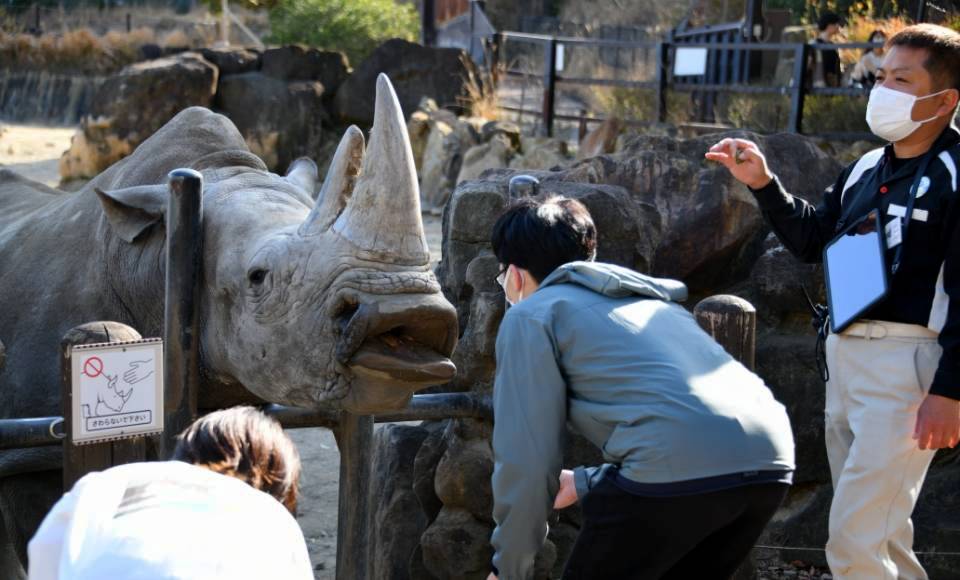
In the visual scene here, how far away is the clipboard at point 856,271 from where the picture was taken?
357 centimetres

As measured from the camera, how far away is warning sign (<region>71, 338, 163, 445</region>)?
3.21 meters

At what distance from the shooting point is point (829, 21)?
42.3 ft

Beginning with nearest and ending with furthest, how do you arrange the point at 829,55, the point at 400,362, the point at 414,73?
the point at 400,362 < the point at 829,55 < the point at 414,73

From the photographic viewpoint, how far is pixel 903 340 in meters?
3.58

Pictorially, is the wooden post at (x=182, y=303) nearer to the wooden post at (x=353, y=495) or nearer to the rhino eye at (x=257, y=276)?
the rhino eye at (x=257, y=276)

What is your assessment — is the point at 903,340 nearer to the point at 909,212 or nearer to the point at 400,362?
the point at 909,212

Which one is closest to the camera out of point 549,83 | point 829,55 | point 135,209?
point 135,209

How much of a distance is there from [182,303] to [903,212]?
2.07 meters

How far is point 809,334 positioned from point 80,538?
4.13m

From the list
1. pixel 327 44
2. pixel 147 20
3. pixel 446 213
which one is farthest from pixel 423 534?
pixel 147 20

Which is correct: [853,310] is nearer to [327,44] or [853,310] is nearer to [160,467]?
[160,467]

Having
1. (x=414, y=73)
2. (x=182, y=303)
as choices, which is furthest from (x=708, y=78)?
(x=182, y=303)

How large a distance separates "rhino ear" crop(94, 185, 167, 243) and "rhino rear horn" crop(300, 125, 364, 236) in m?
0.83

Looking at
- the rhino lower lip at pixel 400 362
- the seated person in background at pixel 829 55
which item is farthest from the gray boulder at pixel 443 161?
the rhino lower lip at pixel 400 362
